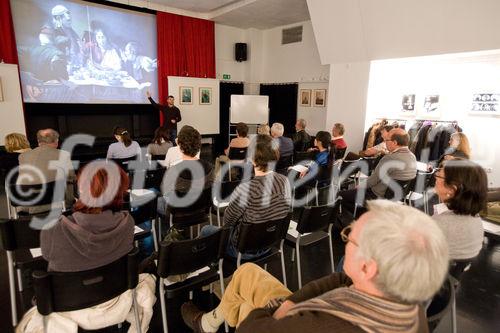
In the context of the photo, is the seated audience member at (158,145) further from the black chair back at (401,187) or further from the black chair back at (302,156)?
the black chair back at (401,187)

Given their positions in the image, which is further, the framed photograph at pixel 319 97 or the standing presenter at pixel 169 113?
the framed photograph at pixel 319 97

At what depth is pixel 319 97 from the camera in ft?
30.0

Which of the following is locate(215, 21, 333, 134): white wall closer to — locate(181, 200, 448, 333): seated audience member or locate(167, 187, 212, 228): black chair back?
locate(167, 187, 212, 228): black chair back

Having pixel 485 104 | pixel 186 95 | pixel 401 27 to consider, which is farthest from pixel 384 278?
pixel 186 95

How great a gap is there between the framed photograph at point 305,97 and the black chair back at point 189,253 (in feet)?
26.3

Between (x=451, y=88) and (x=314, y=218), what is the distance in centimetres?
560

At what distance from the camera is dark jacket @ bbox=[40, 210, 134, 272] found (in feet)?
5.14

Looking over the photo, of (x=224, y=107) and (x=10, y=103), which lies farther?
(x=224, y=107)

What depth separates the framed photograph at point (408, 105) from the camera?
275 inches

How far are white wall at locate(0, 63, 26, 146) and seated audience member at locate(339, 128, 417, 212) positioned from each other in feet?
22.7

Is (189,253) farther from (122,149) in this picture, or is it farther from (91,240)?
(122,149)

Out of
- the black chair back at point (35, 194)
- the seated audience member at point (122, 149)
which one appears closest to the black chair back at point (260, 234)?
the black chair back at point (35, 194)

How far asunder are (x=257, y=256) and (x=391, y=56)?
5.72 m

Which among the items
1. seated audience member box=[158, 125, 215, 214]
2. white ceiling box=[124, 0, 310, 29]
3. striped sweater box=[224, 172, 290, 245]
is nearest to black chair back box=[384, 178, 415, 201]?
striped sweater box=[224, 172, 290, 245]
